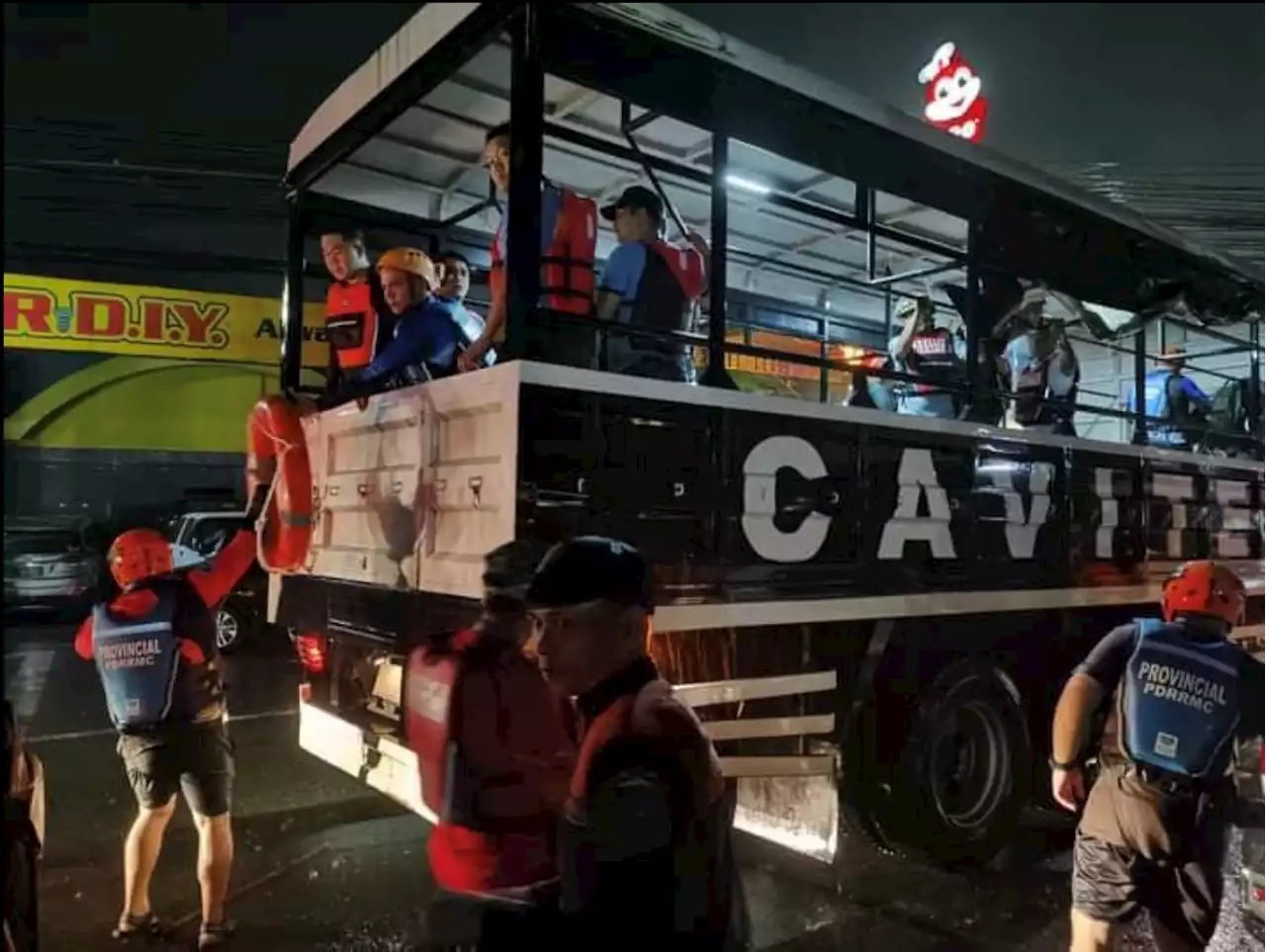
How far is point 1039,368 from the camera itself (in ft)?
12.9

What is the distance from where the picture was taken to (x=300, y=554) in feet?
11.3

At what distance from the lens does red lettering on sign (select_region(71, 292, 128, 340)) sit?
109 inches

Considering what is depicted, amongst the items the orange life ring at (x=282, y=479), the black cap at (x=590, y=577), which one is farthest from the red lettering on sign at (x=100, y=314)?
the black cap at (x=590, y=577)

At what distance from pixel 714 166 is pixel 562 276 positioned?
21.3 inches

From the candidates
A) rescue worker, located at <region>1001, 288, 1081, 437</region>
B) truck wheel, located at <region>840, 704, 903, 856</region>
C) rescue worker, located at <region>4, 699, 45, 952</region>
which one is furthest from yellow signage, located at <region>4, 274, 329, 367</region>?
rescue worker, located at <region>1001, 288, 1081, 437</region>

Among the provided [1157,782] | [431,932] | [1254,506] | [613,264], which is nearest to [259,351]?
[613,264]

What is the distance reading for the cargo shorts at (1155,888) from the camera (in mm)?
2426

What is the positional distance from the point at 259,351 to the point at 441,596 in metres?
1.60

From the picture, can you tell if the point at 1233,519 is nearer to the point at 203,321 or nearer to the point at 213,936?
the point at 203,321

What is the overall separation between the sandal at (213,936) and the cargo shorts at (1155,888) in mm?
2656

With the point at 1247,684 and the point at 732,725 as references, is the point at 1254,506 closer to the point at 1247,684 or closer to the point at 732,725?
the point at 1247,684

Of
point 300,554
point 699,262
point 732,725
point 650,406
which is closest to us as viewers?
point 650,406

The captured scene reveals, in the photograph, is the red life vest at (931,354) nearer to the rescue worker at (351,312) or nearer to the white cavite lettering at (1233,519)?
the white cavite lettering at (1233,519)

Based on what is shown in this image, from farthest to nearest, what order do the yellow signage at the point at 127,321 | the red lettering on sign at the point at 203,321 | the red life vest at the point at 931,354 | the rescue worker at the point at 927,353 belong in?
1. the red life vest at the point at 931,354
2. the rescue worker at the point at 927,353
3. the red lettering on sign at the point at 203,321
4. the yellow signage at the point at 127,321
